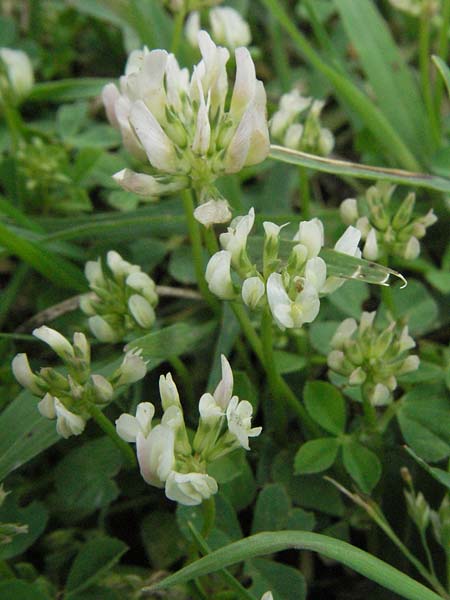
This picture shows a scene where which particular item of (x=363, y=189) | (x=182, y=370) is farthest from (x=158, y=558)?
(x=363, y=189)

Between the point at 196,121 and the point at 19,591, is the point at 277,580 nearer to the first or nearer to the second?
the point at 19,591

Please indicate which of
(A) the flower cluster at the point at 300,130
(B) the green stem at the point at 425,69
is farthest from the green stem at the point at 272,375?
(B) the green stem at the point at 425,69

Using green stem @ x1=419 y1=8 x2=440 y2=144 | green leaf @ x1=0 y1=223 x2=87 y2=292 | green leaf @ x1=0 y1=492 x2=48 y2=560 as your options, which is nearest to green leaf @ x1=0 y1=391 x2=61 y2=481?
green leaf @ x1=0 y1=492 x2=48 y2=560

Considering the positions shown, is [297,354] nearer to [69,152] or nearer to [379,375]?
[379,375]

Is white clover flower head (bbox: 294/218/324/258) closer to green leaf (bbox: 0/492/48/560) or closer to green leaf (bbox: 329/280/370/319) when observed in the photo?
green leaf (bbox: 329/280/370/319)

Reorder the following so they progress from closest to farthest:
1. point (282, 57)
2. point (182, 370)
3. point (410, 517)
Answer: point (410, 517)
point (182, 370)
point (282, 57)

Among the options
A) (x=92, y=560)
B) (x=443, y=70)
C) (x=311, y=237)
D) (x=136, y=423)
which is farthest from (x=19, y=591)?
(x=443, y=70)
